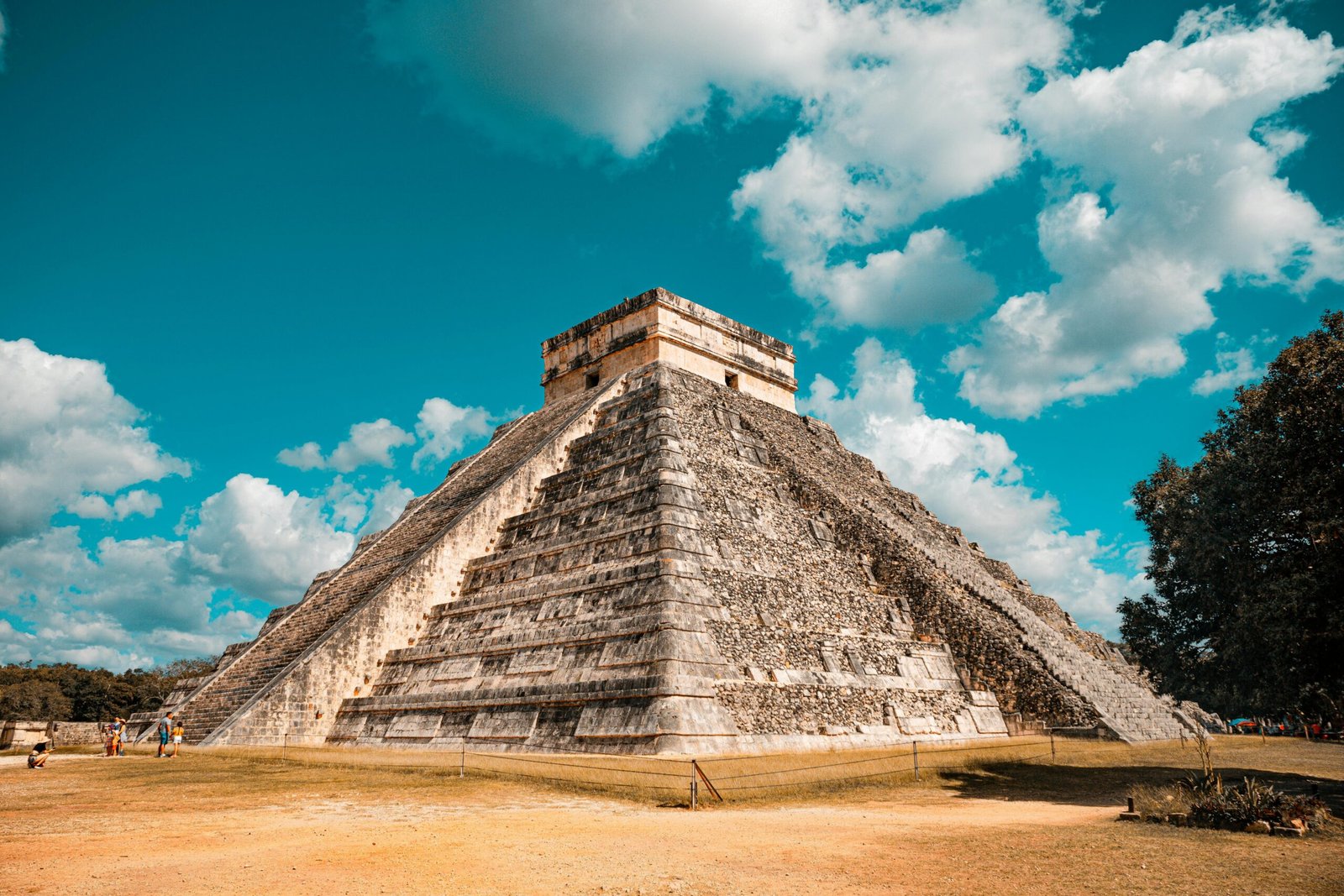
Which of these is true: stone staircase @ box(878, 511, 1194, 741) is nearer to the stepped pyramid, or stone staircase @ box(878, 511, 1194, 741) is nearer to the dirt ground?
the stepped pyramid

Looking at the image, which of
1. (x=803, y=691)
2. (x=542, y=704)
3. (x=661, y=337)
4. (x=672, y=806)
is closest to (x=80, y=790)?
→ (x=542, y=704)

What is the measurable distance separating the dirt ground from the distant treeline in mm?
24879

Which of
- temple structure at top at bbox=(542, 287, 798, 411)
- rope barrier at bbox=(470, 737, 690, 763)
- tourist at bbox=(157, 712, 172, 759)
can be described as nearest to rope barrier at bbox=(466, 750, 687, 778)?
rope barrier at bbox=(470, 737, 690, 763)

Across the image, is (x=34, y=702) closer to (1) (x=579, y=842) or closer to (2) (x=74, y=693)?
(2) (x=74, y=693)

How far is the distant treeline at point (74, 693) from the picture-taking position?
31.0 metres

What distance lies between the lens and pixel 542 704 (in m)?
11.3

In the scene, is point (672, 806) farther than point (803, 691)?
No

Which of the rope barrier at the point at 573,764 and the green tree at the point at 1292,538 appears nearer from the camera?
the rope barrier at the point at 573,764

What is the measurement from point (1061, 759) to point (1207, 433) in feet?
26.5

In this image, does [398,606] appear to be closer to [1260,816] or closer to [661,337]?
[661,337]

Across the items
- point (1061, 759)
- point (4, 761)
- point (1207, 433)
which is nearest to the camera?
point (1061, 759)

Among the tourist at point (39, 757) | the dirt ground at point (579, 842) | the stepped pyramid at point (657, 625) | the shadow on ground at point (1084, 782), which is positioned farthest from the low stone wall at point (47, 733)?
the shadow on ground at point (1084, 782)

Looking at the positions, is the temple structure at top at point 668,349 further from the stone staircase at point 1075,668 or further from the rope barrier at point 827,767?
the rope barrier at point 827,767

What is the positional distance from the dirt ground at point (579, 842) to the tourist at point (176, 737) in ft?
7.73
